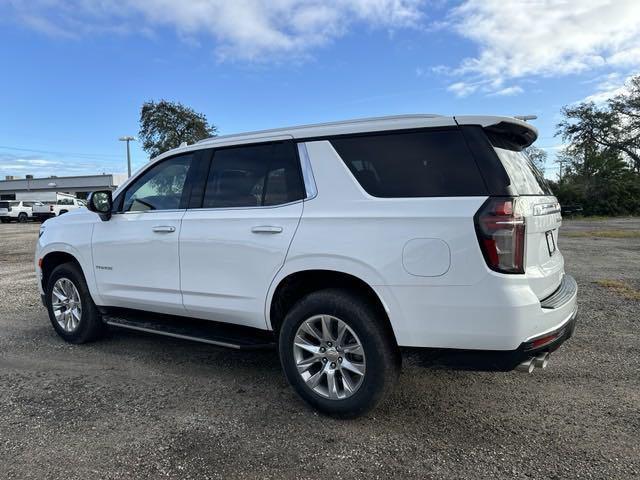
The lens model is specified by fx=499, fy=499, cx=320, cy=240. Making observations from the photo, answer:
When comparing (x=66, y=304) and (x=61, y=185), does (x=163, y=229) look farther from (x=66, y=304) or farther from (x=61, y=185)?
(x=61, y=185)

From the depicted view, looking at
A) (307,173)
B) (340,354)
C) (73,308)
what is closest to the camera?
(340,354)

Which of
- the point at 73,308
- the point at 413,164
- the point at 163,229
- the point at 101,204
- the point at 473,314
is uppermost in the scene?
the point at 413,164

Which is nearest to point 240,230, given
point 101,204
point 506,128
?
point 101,204

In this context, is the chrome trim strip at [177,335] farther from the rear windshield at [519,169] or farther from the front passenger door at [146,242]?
the rear windshield at [519,169]

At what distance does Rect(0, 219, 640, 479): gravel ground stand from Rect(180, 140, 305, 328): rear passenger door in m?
0.72

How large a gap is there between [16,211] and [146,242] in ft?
123

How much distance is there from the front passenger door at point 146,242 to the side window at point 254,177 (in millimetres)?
303

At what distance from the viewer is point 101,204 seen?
4.65m

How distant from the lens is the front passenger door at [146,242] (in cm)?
420

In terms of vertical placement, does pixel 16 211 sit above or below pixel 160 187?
below

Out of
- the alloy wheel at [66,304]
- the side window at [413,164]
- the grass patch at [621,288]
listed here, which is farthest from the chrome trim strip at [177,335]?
the grass patch at [621,288]

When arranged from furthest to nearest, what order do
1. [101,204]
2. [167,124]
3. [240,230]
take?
[167,124] < [101,204] < [240,230]

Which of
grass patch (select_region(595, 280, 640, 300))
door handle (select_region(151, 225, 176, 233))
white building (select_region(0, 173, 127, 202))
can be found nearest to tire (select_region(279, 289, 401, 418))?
door handle (select_region(151, 225, 176, 233))

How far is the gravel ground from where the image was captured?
2.85 meters
